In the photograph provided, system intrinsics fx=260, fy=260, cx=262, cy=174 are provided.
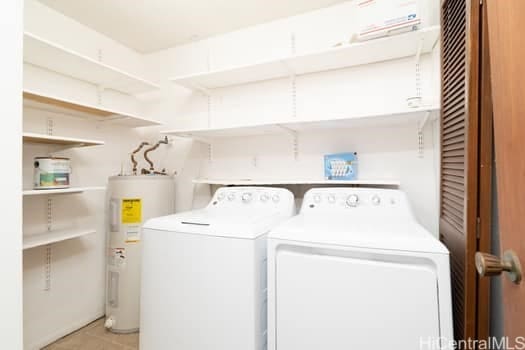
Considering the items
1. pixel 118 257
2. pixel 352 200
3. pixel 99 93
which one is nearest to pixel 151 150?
pixel 99 93

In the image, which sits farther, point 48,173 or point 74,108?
point 74,108

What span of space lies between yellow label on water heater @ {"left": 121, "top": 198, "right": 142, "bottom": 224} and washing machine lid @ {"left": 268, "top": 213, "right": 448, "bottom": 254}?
1.29m

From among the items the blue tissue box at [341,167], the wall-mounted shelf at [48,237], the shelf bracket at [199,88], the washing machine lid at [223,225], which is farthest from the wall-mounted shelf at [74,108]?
the blue tissue box at [341,167]

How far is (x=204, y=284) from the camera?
1.29m

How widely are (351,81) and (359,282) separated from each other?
1419 mm

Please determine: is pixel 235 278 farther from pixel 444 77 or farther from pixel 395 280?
pixel 444 77

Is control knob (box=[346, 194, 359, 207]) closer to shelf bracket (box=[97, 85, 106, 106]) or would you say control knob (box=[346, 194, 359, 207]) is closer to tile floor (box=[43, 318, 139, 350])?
tile floor (box=[43, 318, 139, 350])

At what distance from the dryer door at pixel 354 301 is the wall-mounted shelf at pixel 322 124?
0.84 m

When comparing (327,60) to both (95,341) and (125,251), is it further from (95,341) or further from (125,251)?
(95,341)

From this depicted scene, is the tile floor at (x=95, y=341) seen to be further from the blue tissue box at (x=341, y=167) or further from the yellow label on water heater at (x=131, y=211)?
the blue tissue box at (x=341, y=167)

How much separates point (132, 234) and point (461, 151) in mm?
2124

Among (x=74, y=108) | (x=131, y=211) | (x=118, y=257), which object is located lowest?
(x=118, y=257)

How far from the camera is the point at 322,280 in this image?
1085mm

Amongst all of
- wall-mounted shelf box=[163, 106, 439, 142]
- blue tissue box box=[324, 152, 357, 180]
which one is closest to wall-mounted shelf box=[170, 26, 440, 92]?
wall-mounted shelf box=[163, 106, 439, 142]
